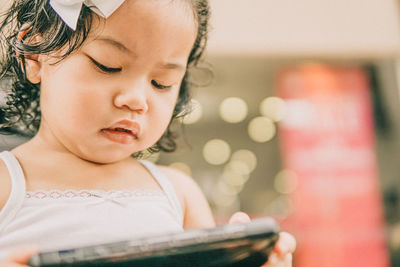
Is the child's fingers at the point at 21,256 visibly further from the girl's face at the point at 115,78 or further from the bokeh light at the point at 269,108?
the bokeh light at the point at 269,108

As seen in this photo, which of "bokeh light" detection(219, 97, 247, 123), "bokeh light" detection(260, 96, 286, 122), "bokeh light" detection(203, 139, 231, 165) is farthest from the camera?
"bokeh light" detection(203, 139, 231, 165)

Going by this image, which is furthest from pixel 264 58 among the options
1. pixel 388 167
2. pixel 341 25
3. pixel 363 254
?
pixel 363 254

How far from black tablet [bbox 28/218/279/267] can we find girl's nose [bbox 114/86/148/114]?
0.17m

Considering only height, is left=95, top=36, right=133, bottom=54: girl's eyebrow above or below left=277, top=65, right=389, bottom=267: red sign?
above

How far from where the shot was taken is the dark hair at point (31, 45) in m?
0.45

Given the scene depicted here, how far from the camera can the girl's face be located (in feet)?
1.39

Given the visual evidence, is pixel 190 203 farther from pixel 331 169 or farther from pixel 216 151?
pixel 216 151

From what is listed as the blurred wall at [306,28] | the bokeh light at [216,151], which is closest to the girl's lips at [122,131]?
the blurred wall at [306,28]

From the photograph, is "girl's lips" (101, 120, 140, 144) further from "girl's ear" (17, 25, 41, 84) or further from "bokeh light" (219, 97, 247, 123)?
"bokeh light" (219, 97, 247, 123)

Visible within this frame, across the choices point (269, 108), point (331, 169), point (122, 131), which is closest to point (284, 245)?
point (122, 131)

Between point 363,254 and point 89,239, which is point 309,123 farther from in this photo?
point 89,239

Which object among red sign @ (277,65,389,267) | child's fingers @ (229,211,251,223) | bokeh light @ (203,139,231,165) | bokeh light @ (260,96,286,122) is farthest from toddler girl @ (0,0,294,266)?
bokeh light @ (203,139,231,165)

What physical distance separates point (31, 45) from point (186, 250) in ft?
1.10

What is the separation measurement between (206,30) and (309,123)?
1870 mm
